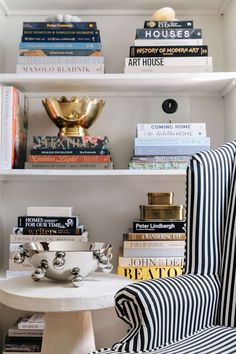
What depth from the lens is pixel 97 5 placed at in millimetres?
1948

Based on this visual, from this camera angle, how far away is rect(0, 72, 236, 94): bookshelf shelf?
1.67m

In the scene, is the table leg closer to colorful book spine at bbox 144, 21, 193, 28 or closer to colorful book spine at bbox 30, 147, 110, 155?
colorful book spine at bbox 30, 147, 110, 155

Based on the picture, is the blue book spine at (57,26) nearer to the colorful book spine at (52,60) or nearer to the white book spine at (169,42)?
the colorful book spine at (52,60)

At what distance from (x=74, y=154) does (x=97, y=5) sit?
77 cm

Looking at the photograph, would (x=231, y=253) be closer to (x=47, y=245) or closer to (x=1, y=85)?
(x=47, y=245)

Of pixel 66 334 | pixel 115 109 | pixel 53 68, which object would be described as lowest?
pixel 66 334

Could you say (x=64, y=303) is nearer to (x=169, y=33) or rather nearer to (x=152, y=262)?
(x=152, y=262)

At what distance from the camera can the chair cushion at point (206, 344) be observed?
89 centimetres

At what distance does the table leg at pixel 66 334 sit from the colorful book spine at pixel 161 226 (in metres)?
0.49

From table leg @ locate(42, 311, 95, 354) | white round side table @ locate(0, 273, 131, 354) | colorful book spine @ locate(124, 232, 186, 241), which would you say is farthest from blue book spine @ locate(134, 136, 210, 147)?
table leg @ locate(42, 311, 95, 354)

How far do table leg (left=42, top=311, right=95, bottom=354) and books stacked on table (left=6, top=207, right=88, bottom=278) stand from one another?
418 millimetres

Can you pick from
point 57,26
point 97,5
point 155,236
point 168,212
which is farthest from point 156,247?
point 97,5

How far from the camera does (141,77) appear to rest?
168cm

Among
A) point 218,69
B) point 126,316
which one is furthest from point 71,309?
point 218,69
